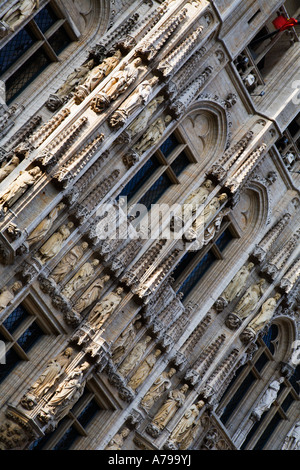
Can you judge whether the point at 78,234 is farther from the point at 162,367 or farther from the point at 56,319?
the point at 162,367

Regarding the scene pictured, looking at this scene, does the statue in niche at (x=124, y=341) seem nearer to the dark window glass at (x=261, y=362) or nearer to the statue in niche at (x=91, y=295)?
the statue in niche at (x=91, y=295)

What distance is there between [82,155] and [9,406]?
252 inches

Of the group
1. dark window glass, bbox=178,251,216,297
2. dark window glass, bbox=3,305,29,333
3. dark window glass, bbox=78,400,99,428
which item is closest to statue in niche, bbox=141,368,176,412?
dark window glass, bbox=78,400,99,428

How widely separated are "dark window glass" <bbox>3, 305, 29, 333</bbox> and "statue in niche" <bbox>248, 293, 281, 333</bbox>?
8.51m

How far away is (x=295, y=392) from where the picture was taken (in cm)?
3084

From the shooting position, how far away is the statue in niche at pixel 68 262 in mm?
21406

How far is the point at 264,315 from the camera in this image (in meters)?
27.5

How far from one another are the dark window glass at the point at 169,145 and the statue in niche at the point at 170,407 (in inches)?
276

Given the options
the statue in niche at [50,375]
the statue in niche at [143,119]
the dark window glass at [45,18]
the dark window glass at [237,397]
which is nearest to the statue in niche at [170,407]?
the dark window glass at [237,397]

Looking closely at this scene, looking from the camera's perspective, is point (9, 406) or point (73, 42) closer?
point (9, 406)

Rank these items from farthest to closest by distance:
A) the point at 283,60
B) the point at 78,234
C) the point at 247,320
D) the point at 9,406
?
the point at 283,60, the point at 247,320, the point at 78,234, the point at 9,406

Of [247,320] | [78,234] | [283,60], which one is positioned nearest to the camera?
[78,234]
